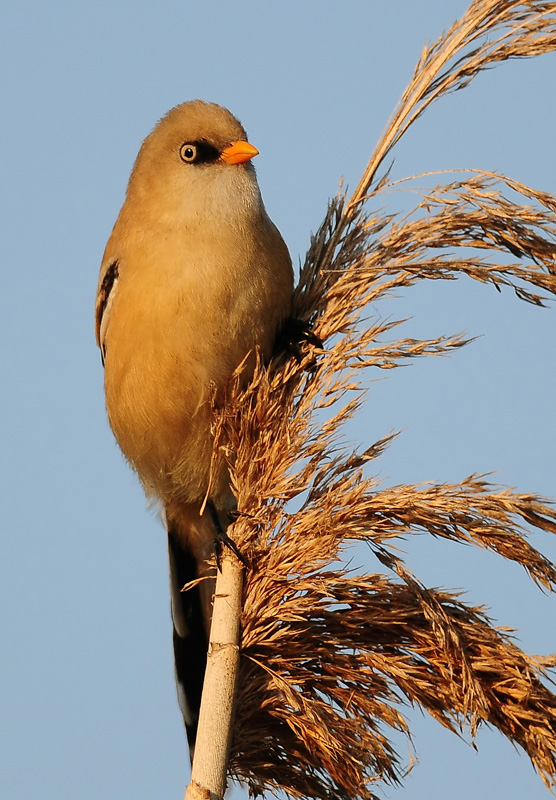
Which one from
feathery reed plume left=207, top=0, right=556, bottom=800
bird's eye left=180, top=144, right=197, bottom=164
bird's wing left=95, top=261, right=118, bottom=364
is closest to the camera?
feathery reed plume left=207, top=0, right=556, bottom=800

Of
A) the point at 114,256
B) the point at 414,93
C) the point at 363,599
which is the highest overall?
the point at 414,93

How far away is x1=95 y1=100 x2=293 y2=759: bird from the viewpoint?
3.39 meters

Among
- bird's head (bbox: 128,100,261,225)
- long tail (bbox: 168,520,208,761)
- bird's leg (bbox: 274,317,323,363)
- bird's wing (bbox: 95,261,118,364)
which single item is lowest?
long tail (bbox: 168,520,208,761)

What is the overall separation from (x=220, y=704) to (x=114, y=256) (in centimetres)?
214

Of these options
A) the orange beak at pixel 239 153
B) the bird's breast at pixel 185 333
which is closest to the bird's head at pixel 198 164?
the orange beak at pixel 239 153

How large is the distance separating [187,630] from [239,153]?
5.94 ft

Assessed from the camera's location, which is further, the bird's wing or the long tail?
the bird's wing

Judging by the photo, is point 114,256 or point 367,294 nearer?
point 367,294

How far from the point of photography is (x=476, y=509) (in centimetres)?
235

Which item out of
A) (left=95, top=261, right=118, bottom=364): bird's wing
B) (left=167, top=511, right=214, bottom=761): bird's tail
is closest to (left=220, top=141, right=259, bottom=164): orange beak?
(left=95, top=261, right=118, bottom=364): bird's wing

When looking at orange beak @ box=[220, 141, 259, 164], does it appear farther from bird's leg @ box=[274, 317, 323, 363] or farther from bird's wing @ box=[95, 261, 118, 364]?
bird's leg @ box=[274, 317, 323, 363]

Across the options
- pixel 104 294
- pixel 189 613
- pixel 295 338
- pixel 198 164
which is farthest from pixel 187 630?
pixel 198 164

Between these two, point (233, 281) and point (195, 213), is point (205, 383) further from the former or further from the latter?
point (195, 213)

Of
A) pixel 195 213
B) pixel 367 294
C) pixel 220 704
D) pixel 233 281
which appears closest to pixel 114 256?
pixel 195 213
